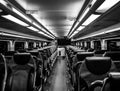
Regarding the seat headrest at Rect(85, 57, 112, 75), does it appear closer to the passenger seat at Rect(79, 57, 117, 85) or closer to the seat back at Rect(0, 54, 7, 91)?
the passenger seat at Rect(79, 57, 117, 85)

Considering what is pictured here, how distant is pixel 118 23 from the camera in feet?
19.0

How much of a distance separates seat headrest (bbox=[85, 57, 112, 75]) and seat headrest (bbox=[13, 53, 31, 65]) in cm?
139

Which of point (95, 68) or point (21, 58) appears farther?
point (21, 58)

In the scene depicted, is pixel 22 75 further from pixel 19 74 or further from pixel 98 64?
pixel 98 64

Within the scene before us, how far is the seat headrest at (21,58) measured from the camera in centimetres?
286

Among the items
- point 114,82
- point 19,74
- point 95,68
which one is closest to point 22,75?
point 19,74

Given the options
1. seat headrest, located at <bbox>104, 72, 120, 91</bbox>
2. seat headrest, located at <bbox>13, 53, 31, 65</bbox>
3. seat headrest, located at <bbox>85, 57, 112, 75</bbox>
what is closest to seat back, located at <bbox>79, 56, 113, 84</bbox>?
seat headrest, located at <bbox>85, 57, 112, 75</bbox>

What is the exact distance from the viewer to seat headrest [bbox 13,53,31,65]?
2.86 metres

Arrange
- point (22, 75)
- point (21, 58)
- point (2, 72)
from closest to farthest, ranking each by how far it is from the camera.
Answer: point (2, 72) < point (22, 75) < point (21, 58)

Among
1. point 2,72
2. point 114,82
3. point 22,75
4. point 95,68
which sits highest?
point 114,82

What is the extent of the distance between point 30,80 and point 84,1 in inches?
89.1

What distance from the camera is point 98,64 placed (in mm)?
2023

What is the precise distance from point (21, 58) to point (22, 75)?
14.7 inches

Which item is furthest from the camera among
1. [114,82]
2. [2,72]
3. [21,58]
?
[21,58]
